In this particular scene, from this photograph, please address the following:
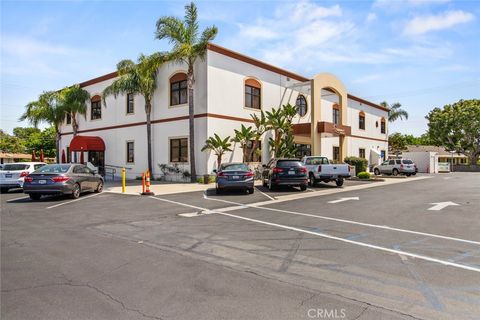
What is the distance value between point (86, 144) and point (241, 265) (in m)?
27.1

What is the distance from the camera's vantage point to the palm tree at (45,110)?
31266 millimetres

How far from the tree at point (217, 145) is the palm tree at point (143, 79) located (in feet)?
17.9

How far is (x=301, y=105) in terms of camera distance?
105ft

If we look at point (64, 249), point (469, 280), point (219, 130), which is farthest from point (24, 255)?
point (219, 130)

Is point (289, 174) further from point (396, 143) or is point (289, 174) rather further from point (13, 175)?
point (396, 143)

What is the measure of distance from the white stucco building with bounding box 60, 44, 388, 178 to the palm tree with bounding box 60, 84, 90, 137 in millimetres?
1032

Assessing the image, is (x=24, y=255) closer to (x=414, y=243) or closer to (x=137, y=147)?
(x=414, y=243)

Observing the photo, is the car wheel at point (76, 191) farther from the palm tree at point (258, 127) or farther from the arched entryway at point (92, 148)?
the arched entryway at point (92, 148)

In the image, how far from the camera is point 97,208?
12.1 metres

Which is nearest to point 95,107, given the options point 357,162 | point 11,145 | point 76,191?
point 76,191

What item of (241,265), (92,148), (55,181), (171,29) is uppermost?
(171,29)

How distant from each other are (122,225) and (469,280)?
7.53 meters

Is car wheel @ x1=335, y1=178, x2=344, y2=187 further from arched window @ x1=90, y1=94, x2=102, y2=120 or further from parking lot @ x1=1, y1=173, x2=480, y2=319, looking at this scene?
arched window @ x1=90, y1=94, x2=102, y2=120

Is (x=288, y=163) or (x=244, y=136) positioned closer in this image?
(x=288, y=163)
